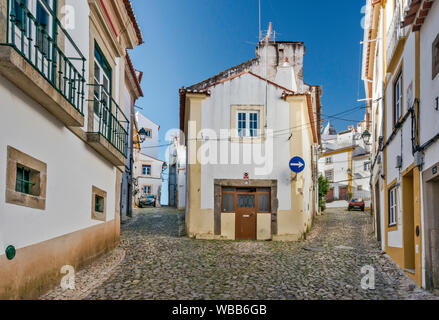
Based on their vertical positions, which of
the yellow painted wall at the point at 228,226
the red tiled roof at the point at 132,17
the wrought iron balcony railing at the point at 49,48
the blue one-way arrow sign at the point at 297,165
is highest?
the red tiled roof at the point at 132,17

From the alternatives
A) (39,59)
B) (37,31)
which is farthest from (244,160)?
(37,31)

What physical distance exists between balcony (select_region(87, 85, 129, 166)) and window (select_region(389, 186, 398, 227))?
6510mm

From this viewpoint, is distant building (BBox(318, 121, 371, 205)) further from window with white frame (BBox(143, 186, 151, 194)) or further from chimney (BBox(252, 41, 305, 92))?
→ chimney (BBox(252, 41, 305, 92))

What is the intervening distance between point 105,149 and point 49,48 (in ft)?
11.0

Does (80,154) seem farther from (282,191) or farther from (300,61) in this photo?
(300,61)

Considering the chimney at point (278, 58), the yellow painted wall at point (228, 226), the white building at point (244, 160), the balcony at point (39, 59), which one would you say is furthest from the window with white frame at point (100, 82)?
the chimney at point (278, 58)

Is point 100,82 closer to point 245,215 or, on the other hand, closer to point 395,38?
point 395,38

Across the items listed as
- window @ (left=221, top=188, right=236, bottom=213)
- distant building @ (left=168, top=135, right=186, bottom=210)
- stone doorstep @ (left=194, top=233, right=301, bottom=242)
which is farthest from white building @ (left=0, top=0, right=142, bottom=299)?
distant building @ (left=168, top=135, right=186, bottom=210)

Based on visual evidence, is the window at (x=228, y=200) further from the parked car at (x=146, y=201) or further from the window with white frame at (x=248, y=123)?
the parked car at (x=146, y=201)

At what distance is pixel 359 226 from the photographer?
1964 cm

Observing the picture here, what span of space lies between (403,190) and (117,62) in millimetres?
7644

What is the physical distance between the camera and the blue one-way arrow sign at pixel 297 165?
562 inches

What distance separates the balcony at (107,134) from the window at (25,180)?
2.42 metres
